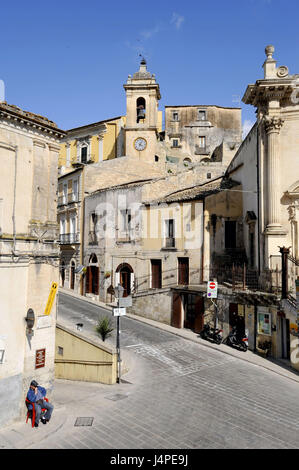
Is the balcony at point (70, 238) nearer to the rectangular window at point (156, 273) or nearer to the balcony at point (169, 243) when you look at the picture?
the rectangular window at point (156, 273)

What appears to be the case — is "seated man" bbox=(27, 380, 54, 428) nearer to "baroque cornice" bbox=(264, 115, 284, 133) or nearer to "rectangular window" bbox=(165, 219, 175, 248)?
"baroque cornice" bbox=(264, 115, 284, 133)

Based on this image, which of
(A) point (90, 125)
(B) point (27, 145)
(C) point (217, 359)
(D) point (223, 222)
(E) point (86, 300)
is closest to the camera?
(B) point (27, 145)

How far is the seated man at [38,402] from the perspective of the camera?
972 centimetres

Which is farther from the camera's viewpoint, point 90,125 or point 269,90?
point 90,125

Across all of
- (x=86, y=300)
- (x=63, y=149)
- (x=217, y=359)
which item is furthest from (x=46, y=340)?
(x=63, y=149)

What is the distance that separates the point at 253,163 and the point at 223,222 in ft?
14.6

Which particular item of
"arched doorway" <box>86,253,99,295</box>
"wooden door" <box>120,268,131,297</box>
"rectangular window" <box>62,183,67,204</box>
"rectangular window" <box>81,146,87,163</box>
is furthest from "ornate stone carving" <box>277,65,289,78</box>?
"rectangular window" <box>81,146,87,163</box>

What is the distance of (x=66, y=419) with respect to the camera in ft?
33.1

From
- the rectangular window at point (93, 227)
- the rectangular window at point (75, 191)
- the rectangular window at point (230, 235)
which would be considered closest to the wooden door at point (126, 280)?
the rectangular window at point (93, 227)

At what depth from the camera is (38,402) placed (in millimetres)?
9828

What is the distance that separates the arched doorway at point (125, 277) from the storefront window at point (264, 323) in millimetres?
12137

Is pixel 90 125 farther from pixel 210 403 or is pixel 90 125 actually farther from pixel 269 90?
pixel 210 403

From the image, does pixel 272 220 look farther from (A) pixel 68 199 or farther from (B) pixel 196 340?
(A) pixel 68 199
